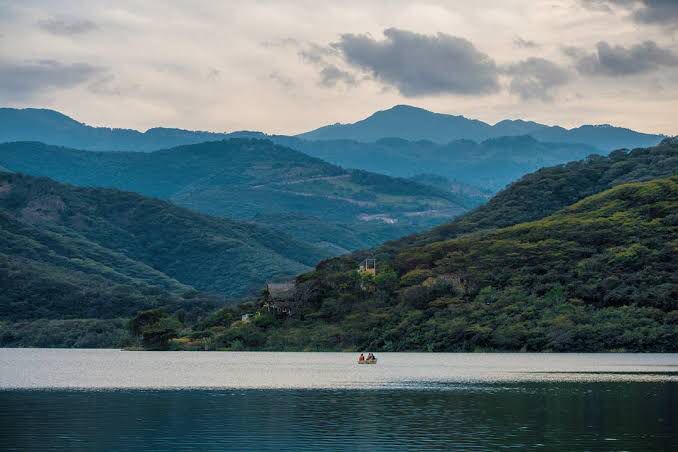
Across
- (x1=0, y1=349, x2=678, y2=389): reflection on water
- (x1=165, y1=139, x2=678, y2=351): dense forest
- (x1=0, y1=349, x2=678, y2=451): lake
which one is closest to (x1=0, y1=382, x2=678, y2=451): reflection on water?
(x1=0, y1=349, x2=678, y2=451): lake

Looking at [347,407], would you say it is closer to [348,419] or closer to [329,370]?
[348,419]

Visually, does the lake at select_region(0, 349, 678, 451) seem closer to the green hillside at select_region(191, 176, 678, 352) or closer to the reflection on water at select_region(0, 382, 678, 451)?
the reflection on water at select_region(0, 382, 678, 451)

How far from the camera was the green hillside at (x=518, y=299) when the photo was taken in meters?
160

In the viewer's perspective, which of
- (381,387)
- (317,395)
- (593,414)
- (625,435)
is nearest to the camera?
(625,435)

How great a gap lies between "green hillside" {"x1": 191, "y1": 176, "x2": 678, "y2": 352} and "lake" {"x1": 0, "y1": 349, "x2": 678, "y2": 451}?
102 feet

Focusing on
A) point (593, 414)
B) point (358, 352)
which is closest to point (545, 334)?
point (358, 352)

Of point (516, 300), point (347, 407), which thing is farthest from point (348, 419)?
point (516, 300)

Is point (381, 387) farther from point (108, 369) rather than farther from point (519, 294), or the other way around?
point (519, 294)

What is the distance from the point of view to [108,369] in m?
131

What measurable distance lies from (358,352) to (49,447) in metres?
123

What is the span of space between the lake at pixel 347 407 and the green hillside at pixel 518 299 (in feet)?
102

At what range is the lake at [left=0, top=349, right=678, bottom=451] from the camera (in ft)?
186

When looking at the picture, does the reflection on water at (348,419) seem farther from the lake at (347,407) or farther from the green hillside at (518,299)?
the green hillside at (518,299)

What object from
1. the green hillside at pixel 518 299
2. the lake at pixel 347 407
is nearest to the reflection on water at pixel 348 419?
the lake at pixel 347 407
